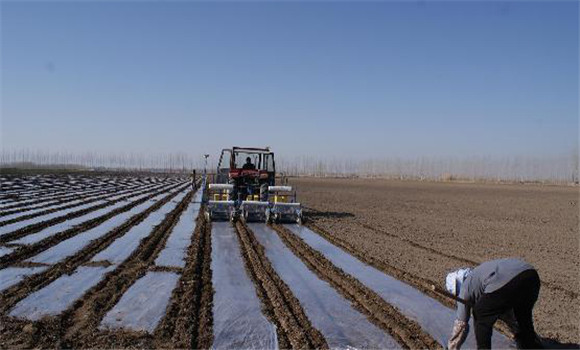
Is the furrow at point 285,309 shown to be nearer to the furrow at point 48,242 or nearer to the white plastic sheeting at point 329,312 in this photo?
the white plastic sheeting at point 329,312

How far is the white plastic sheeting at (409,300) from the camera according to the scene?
621 cm

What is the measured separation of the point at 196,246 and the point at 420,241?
5.62 metres

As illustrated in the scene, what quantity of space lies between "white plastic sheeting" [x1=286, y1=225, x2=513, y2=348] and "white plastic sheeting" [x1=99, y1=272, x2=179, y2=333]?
304 centimetres

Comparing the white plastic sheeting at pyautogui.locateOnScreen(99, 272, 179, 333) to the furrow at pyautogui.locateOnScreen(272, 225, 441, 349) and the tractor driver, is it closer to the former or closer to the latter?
the furrow at pyautogui.locateOnScreen(272, 225, 441, 349)

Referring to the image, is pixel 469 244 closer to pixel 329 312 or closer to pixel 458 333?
pixel 329 312

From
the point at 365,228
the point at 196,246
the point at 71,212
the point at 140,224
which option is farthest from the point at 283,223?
the point at 71,212

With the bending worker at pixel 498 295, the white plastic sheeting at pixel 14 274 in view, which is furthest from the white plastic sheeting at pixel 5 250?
the bending worker at pixel 498 295

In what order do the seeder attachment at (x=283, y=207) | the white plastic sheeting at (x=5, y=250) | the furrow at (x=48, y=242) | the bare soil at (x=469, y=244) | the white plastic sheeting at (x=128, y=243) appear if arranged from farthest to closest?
the seeder attachment at (x=283, y=207), the white plastic sheeting at (x=5, y=250), the white plastic sheeting at (x=128, y=243), the furrow at (x=48, y=242), the bare soil at (x=469, y=244)

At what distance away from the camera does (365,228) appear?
54.9ft

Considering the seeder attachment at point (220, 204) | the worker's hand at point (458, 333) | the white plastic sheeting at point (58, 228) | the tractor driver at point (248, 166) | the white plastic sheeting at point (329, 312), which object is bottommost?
the white plastic sheeting at point (329, 312)

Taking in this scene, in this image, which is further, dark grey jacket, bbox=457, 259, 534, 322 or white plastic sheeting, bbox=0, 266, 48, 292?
white plastic sheeting, bbox=0, 266, 48, 292

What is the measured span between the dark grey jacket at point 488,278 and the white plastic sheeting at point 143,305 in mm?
3339

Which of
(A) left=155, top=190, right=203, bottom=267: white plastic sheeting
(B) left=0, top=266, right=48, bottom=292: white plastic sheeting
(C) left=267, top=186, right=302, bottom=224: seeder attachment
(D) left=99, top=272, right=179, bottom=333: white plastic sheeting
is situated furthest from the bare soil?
(B) left=0, top=266, right=48, bottom=292: white plastic sheeting

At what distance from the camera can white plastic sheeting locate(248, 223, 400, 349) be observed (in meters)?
5.90
